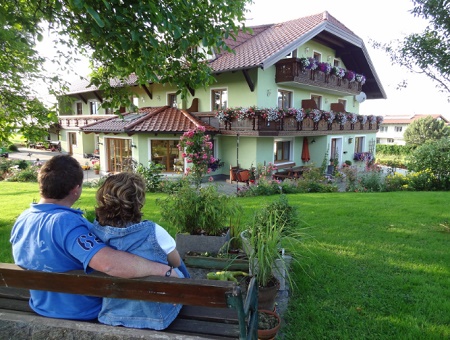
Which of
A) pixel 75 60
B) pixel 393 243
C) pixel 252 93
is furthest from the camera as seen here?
pixel 252 93

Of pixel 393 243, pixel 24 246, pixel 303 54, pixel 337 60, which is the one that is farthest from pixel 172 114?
pixel 24 246

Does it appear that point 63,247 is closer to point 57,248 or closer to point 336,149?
point 57,248

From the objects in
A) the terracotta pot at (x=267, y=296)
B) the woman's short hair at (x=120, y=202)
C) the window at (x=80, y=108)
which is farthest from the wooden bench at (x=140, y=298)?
the window at (x=80, y=108)

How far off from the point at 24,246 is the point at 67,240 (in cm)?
→ 38

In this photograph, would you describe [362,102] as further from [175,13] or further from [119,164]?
[175,13]

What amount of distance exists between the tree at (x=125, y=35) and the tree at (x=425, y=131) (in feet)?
136

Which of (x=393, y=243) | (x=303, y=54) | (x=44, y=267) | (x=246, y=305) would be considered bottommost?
(x=393, y=243)

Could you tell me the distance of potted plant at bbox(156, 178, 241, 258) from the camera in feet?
14.9

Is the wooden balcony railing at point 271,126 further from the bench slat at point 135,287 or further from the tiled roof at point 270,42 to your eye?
the bench slat at point 135,287

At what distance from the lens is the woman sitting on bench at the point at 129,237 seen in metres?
2.06

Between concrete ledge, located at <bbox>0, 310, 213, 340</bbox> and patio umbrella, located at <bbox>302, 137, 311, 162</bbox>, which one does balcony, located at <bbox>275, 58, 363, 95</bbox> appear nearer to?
patio umbrella, located at <bbox>302, 137, 311, 162</bbox>

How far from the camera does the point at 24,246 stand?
2062 mm

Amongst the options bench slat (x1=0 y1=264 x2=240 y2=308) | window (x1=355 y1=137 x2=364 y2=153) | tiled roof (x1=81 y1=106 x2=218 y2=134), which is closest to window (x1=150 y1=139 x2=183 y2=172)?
tiled roof (x1=81 y1=106 x2=218 y2=134)

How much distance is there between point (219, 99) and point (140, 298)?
55.3 feet
